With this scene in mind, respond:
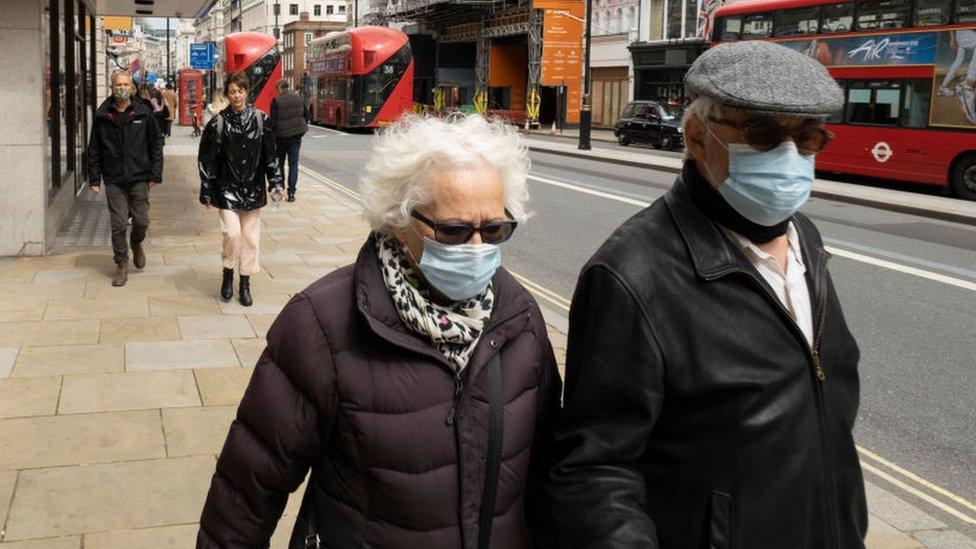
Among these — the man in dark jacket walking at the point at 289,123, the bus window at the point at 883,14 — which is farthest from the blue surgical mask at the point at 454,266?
the bus window at the point at 883,14

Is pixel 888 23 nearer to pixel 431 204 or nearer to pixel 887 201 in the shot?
pixel 887 201

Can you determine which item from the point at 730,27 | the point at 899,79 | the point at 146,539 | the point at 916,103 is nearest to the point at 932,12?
the point at 899,79

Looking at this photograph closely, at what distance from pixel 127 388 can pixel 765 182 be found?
4783 mm

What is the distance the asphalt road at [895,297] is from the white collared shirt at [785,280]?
297 cm

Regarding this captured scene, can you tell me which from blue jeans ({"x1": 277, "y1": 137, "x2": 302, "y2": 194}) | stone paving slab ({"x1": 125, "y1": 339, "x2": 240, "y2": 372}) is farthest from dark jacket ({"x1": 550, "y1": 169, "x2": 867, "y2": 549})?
blue jeans ({"x1": 277, "y1": 137, "x2": 302, "y2": 194})

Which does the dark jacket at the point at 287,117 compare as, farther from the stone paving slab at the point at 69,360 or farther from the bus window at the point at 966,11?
the bus window at the point at 966,11

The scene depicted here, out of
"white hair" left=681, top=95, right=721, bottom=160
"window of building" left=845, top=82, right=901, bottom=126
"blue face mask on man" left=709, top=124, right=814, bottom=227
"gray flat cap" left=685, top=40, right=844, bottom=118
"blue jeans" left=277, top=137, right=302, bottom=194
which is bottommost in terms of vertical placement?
"blue jeans" left=277, top=137, right=302, bottom=194

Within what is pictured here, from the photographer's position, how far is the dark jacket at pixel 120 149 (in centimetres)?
927

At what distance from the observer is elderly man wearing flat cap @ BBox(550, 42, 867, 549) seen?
1907mm

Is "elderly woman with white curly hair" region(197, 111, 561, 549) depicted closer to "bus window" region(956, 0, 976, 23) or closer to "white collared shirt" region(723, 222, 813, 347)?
"white collared shirt" region(723, 222, 813, 347)

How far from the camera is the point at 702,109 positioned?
2.07 m

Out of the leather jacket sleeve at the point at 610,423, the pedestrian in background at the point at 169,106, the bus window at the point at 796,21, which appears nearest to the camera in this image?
the leather jacket sleeve at the point at 610,423

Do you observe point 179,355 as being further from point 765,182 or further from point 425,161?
point 765,182

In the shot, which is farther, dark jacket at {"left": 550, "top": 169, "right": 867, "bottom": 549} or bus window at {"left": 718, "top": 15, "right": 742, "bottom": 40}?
bus window at {"left": 718, "top": 15, "right": 742, "bottom": 40}
